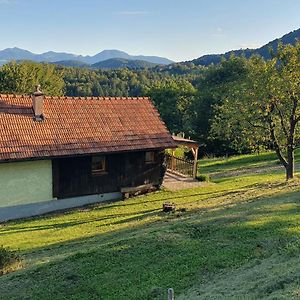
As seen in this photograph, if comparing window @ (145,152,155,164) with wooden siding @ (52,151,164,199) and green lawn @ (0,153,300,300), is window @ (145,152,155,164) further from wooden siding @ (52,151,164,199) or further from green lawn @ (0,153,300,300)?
green lawn @ (0,153,300,300)

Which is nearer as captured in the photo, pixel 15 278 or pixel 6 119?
pixel 15 278

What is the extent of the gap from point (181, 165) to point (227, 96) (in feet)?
18.8

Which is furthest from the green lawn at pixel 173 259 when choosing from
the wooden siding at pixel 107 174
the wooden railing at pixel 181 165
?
the wooden railing at pixel 181 165

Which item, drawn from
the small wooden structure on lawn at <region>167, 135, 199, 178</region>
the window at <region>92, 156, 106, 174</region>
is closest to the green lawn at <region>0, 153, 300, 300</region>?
the window at <region>92, 156, 106, 174</region>

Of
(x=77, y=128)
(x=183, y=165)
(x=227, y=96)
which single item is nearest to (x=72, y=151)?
(x=77, y=128)

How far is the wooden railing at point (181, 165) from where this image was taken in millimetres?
29136

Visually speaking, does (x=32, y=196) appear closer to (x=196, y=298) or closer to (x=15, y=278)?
(x=15, y=278)

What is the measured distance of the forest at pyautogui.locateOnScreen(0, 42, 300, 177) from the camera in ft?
79.3

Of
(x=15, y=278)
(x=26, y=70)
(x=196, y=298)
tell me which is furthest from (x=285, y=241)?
(x=26, y=70)

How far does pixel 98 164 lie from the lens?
Result: 22375 millimetres

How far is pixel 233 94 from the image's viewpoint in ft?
87.1

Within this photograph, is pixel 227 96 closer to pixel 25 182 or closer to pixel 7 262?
pixel 25 182

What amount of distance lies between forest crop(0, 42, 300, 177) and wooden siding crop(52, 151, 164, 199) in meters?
5.31

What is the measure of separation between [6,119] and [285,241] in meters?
14.8
